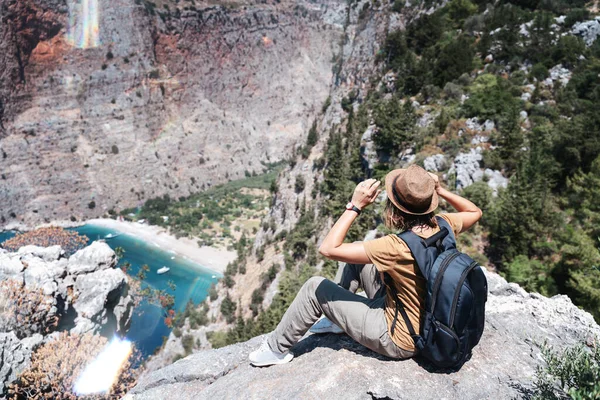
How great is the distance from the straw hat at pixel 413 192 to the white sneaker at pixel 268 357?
98.2 inches

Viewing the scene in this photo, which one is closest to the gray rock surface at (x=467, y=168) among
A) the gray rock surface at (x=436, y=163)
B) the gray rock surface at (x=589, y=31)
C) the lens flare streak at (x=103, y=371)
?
the gray rock surface at (x=436, y=163)

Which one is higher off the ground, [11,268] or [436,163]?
[436,163]

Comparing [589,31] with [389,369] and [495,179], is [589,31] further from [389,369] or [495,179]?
[389,369]

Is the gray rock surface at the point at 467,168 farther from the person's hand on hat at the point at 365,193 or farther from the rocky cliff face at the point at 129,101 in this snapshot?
the rocky cliff face at the point at 129,101

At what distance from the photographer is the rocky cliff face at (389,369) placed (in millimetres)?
3666

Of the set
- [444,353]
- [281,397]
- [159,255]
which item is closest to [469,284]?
[444,353]

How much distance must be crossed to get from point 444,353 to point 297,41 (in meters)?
98.6

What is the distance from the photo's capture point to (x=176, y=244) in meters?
57.4

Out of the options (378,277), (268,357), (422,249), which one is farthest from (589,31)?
(268,357)

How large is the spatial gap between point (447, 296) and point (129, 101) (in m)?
76.1

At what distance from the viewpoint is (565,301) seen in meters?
5.25

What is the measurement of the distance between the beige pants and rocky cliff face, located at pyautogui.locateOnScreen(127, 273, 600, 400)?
30 cm

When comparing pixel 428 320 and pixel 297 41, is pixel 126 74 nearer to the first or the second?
pixel 297 41

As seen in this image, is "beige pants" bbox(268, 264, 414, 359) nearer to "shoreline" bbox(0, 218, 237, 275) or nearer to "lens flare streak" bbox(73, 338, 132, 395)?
"lens flare streak" bbox(73, 338, 132, 395)
